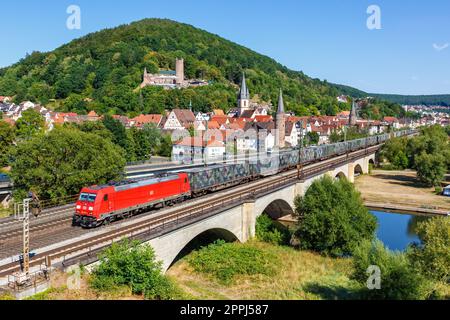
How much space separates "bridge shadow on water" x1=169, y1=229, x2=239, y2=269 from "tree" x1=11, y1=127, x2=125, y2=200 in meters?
11.8

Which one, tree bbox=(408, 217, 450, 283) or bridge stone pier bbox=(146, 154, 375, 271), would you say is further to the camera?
bridge stone pier bbox=(146, 154, 375, 271)

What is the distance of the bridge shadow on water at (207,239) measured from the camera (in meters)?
34.5

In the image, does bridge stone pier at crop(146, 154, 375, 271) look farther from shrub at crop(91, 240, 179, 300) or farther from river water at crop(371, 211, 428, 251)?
river water at crop(371, 211, 428, 251)

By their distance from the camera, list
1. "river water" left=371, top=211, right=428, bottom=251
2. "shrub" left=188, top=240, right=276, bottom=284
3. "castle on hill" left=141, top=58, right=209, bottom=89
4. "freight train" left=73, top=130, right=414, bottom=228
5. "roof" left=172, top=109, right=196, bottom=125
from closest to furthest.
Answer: "freight train" left=73, top=130, right=414, bottom=228 → "shrub" left=188, top=240, right=276, bottom=284 → "river water" left=371, top=211, right=428, bottom=251 → "roof" left=172, top=109, right=196, bottom=125 → "castle on hill" left=141, top=58, right=209, bottom=89

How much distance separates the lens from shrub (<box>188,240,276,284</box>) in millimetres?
30500

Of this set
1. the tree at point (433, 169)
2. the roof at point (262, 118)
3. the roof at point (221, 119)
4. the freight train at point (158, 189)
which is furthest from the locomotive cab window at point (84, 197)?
the roof at point (262, 118)

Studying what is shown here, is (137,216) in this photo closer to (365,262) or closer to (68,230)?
(68,230)

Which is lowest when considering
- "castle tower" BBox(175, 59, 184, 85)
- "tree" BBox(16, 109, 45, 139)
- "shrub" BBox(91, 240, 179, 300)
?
"shrub" BBox(91, 240, 179, 300)

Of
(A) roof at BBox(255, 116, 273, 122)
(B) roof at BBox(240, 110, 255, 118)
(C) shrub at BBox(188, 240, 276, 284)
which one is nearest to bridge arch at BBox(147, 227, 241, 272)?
(C) shrub at BBox(188, 240, 276, 284)

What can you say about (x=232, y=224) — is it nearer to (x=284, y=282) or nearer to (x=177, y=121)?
(x=284, y=282)

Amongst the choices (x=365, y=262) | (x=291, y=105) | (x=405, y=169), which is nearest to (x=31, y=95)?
(x=291, y=105)

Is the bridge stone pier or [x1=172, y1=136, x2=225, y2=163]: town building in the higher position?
[x1=172, y1=136, x2=225, y2=163]: town building

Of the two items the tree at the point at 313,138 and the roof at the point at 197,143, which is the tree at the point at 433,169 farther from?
the tree at the point at 313,138

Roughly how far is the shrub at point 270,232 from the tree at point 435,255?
14.6m
